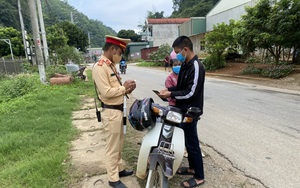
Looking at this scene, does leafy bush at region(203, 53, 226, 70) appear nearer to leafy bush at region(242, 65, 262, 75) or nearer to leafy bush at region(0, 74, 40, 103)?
leafy bush at region(242, 65, 262, 75)

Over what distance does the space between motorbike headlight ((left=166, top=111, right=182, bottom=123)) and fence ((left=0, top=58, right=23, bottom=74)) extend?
18.6m

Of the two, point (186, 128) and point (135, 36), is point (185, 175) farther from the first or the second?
point (135, 36)

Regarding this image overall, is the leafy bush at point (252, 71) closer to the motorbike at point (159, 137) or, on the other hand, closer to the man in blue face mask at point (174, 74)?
the man in blue face mask at point (174, 74)

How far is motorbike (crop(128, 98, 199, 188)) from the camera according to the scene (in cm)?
239

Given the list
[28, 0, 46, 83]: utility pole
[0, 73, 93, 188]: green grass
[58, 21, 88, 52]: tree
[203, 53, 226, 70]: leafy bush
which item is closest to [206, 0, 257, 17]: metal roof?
[203, 53, 226, 70]: leafy bush

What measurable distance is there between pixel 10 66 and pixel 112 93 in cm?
1867

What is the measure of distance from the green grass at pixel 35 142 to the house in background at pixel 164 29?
39.0 meters

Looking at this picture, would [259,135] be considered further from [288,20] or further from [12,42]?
[12,42]

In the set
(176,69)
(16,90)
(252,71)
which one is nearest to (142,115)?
(176,69)

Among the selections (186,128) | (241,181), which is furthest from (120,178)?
(241,181)

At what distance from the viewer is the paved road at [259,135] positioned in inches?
126

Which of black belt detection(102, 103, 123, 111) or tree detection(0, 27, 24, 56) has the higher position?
tree detection(0, 27, 24, 56)

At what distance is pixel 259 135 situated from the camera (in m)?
4.45

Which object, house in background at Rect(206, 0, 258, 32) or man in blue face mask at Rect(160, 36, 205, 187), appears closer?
man in blue face mask at Rect(160, 36, 205, 187)
